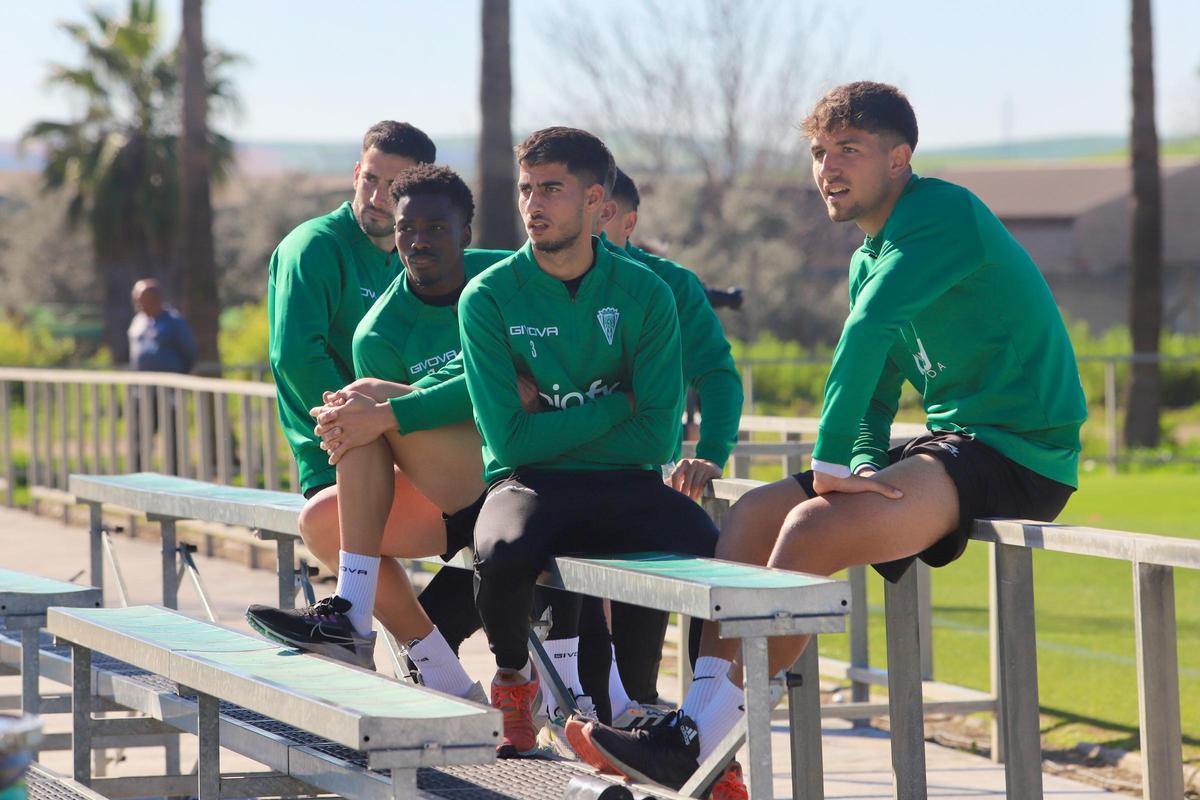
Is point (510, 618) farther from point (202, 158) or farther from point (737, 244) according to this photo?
point (737, 244)

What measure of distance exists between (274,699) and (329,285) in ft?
6.46

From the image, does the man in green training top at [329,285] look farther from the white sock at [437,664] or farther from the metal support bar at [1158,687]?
the metal support bar at [1158,687]

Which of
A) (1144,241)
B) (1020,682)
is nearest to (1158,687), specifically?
(1020,682)

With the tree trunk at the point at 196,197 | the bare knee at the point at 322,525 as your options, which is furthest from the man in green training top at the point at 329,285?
the tree trunk at the point at 196,197

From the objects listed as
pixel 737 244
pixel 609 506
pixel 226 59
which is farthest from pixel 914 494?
pixel 737 244

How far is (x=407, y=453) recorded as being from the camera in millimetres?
4727

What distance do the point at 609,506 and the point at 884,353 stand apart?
0.79 m

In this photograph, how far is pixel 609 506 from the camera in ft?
14.0

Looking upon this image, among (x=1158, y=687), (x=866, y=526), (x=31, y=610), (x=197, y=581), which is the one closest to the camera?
(x=1158, y=687)

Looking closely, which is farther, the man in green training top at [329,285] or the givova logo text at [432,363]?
the man in green training top at [329,285]

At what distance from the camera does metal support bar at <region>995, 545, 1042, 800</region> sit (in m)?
3.63

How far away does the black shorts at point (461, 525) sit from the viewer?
4793mm

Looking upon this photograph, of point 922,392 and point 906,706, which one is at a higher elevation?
point 922,392

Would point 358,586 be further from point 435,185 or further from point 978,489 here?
point 978,489
